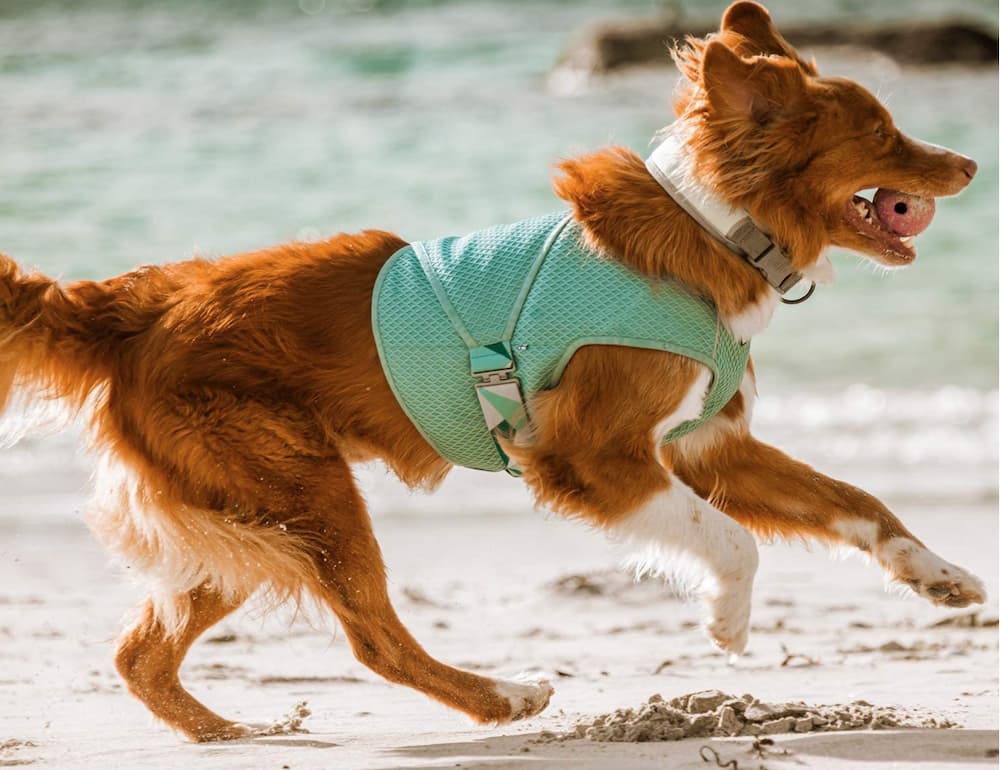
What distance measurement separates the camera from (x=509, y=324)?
398 centimetres

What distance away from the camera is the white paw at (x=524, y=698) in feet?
13.6

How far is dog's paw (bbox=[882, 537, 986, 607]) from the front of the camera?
160 inches

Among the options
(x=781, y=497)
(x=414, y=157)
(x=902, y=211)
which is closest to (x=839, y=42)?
(x=414, y=157)

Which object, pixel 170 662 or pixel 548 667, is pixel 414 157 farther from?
pixel 170 662

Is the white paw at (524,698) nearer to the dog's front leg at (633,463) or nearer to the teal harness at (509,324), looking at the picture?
the dog's front leg at (633,463)

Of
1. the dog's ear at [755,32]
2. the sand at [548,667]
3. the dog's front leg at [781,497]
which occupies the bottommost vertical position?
the sand at [548,667]

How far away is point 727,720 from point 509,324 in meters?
1.30

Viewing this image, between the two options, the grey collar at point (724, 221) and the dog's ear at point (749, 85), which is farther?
the grey collar at point (724, 221)

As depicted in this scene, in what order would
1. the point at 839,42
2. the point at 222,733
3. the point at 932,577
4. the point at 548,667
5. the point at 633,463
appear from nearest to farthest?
the point at 633,463
the point at 932,577
the point at 222,733
the point at 548,667
the point at 839,42

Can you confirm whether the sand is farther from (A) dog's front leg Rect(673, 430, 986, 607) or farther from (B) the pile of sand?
(A) dog's front leg Rect(673, 430, 986, 607)

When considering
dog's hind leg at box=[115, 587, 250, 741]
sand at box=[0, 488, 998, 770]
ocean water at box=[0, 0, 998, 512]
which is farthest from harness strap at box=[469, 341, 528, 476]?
ocean water at box=[0, 0, 998, 512]

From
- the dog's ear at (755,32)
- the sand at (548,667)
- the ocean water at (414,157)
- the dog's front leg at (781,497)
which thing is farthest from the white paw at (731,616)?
the ocean water at (414,157)

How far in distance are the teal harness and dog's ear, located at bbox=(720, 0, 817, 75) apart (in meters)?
0.78

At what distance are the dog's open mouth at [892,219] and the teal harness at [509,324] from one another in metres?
0.51
